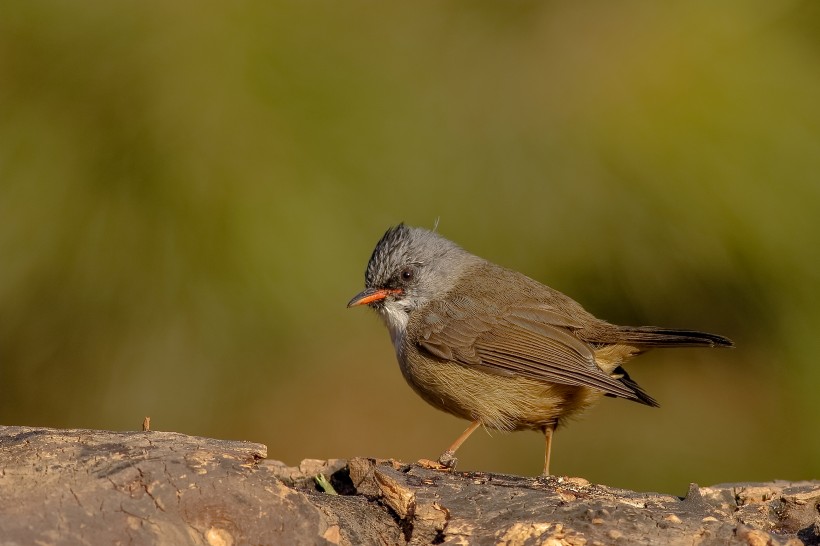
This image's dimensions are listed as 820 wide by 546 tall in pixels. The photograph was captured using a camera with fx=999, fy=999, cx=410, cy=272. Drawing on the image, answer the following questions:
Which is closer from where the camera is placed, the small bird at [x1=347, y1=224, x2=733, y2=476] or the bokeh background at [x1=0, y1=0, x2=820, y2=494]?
the small bird at [x1=347, y1=224, x2=733, y2=476]

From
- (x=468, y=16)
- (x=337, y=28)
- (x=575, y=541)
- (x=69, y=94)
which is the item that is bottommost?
(x=575, y=541)

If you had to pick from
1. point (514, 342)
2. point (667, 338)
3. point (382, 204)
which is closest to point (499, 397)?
point (514, 342)

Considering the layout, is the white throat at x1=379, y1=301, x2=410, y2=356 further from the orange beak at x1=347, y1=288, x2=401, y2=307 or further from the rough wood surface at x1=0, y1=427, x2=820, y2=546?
the rough wood surface at x1=0, y1=427, x2=820, y2=546

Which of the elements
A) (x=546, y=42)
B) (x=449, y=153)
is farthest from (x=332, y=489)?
(x=546, y=42)

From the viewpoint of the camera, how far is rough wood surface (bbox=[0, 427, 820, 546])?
9.34 ft

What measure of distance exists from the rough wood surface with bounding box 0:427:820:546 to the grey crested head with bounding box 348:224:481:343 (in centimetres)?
182

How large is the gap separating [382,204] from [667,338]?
1.79 meters

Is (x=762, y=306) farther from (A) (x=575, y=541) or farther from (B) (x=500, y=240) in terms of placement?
(A) (x=575, y=541)

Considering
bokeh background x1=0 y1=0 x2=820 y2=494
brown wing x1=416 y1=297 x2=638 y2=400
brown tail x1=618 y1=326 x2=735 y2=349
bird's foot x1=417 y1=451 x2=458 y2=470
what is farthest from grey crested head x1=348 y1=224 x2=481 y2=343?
bird's foot x1=417 y1=451 x2=458 y2=470

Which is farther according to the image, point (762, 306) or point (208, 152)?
point (762, 306)

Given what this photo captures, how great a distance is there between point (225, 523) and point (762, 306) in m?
3.76

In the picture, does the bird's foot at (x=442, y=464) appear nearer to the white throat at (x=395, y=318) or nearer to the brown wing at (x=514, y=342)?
the brown wing at (x=514, y=342)

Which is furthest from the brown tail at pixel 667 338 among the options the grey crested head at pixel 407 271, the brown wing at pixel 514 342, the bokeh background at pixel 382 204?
the grey crested head at pixel 407 271

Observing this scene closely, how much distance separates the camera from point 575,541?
10.2ft
